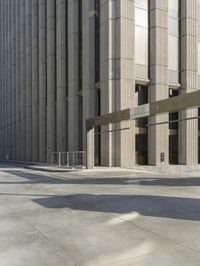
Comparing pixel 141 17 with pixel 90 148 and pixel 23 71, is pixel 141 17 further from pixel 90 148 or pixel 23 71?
pixel 23 71

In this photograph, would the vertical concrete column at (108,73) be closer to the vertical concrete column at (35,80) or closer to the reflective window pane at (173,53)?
the reflective window pane at (173,53)

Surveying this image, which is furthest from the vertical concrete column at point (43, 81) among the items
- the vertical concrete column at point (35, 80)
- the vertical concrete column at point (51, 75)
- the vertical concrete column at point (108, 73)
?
the vertical concrete column at point (108, 73)

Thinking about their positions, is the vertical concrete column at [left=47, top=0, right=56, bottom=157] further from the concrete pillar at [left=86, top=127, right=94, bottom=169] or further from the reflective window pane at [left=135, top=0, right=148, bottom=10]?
the concrete pillar at [left=86, top=127, right=94, bottom=169]

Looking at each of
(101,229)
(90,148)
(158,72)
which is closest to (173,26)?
(158,72)

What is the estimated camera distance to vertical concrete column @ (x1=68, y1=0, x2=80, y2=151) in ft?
102

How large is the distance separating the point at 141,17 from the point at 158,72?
4.97 meters

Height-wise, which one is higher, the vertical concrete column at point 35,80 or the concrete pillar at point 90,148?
the vertical concrete column at point 35,80

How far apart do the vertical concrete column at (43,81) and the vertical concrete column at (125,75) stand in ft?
53.0

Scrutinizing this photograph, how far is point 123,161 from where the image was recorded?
25.4m

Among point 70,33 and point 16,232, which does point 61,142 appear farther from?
point 16,232

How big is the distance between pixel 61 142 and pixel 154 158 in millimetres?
11216

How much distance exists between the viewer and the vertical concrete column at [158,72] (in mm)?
26938

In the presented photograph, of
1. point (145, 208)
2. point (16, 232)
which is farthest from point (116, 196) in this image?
point (16, 232)

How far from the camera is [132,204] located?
880 cm
